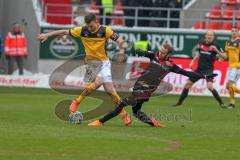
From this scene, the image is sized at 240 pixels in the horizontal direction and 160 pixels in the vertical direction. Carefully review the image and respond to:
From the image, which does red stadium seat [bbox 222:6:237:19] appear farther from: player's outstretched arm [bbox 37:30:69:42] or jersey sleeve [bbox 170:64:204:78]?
player's outstretched arm [bbox 37:30:69:42]

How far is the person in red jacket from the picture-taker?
35.4 meters

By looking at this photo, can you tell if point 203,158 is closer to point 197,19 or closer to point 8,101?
point 8,101

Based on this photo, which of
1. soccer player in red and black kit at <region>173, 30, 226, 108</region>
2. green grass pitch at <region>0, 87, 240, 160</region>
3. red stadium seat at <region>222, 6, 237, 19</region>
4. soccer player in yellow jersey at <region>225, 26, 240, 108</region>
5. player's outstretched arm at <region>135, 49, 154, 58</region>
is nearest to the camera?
green grass pitch at <region>0, 87, 240, 160</region>

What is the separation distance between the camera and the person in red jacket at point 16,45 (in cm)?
3538

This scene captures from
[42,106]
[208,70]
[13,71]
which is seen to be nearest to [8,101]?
[42,106]

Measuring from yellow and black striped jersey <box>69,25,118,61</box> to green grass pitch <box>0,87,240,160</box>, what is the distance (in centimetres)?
146

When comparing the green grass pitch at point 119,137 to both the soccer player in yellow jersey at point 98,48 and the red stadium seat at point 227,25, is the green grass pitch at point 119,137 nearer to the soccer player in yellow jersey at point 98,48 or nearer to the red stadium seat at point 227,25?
the soccer player in yellow jersey at point 98,48

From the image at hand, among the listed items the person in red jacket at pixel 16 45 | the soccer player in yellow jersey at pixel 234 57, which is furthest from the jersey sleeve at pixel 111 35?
the person in red jacket at pixel 16 45

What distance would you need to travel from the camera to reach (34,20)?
120 ft

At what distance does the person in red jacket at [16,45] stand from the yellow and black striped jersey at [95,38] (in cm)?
1800

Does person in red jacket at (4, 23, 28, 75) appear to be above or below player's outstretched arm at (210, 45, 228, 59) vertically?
below

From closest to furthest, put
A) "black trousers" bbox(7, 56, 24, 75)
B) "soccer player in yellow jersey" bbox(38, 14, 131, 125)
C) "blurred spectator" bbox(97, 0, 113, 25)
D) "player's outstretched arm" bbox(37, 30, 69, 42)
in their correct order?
"player's outstretched arm" bbox(37, 30, 69, 42) → "soccer player in yellow jersey" bbox(38, 14, 131, 125) → "black trousers" bbox(7, 56, 24, 75) → "blurred spectator" bbox(97, 0, 113, 25)

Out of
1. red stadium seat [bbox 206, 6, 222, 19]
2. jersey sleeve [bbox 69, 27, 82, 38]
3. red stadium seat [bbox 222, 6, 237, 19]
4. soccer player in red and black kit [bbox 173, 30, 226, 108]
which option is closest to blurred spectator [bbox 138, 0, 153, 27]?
red stadium seat [bbox 206, 6, 222, 19]

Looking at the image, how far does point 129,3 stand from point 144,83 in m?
20.8
